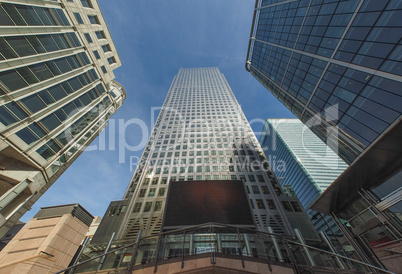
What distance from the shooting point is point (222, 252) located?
8.05 meters

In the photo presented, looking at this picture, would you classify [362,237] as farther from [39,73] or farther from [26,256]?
[39,73]

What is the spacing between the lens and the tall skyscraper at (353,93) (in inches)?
437

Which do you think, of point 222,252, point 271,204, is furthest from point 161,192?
point 222,252

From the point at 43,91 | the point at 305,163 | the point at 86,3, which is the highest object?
the point at 305,163

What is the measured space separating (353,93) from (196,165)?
33316 mm

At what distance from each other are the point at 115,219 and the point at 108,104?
2292 centimetres

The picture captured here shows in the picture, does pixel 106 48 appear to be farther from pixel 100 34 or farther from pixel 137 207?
pixel 137 207

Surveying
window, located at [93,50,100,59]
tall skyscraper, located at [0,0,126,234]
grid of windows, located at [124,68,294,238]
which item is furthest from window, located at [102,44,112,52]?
grid of windows, located at [124,68,294,238]

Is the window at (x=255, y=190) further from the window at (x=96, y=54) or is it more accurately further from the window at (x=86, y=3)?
the window at (x=86, y=3)

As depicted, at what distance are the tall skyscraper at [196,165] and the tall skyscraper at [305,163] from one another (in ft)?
174

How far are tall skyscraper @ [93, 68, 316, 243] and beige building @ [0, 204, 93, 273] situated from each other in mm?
3420

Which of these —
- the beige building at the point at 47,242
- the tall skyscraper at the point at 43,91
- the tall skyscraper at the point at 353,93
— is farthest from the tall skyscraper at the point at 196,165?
the tall skyscraper at the point at 353,93

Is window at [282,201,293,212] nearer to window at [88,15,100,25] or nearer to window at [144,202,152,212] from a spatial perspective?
window at [144,202,152,212]

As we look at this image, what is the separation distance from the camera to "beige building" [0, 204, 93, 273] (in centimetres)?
1516
